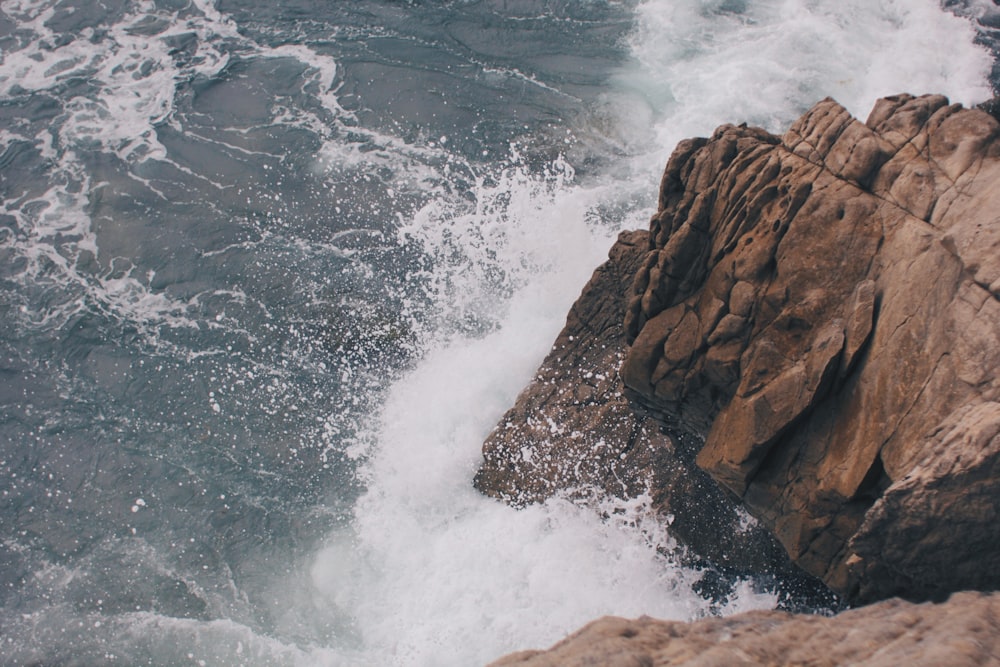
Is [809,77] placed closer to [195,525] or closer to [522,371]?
[522,371]

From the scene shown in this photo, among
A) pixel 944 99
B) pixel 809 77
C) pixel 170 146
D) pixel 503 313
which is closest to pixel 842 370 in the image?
pixel 944 99

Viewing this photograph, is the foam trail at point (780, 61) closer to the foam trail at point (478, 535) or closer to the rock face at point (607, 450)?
the foam trail at point (478, 535)

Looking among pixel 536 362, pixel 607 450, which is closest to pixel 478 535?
pixel 607 450

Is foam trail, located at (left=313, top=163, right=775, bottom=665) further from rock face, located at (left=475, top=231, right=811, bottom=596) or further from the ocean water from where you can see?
rock face, located at (left=475, top=231, right=811, bottom=596)

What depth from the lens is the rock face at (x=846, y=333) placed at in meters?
10.1

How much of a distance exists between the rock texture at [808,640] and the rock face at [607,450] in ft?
14.8

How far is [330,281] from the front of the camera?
2281 cm

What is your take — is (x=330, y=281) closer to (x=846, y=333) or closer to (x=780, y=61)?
(x=846, y=333)

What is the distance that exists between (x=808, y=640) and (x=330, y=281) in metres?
17.2

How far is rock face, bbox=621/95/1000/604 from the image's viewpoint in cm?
1012

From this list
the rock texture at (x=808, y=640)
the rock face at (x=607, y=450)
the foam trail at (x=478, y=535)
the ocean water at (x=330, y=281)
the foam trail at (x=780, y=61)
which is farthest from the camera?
the foam trail at (x=780, y=61)

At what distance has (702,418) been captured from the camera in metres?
14.6

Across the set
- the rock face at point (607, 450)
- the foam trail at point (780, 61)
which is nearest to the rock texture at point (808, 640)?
the rock face at point (607, 450)

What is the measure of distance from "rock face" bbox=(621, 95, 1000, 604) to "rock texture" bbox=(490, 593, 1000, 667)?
3.71 feet
